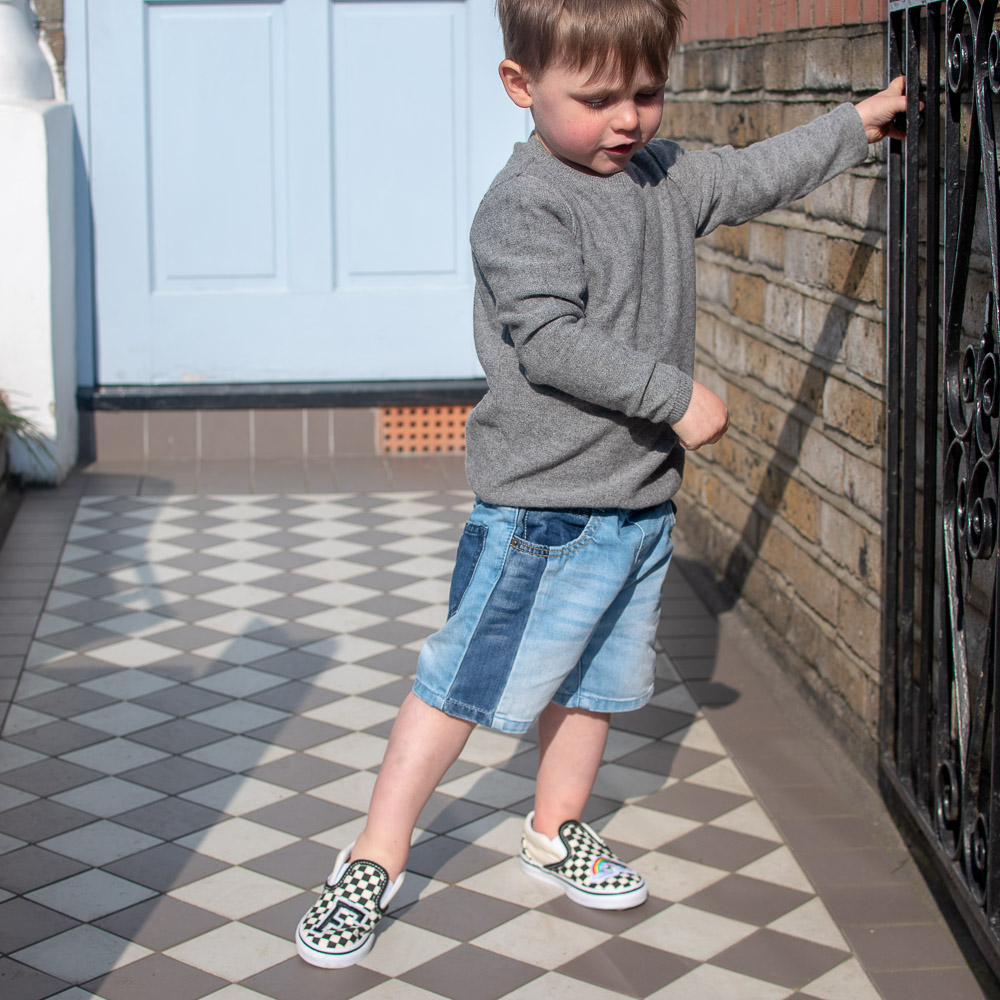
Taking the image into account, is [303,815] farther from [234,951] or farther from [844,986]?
[844,986]

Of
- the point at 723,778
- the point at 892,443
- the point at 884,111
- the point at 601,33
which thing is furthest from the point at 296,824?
the point at 884,111

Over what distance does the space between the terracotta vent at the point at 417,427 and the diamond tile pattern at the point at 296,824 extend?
161 cm

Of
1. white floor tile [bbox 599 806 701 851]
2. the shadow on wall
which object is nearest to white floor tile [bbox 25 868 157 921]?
white floor tile [bbox 599 806 701 851]

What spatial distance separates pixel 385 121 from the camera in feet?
19.1

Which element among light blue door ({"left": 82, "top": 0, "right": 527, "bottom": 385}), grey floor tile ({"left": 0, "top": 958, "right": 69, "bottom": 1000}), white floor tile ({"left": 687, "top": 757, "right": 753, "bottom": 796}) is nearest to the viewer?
grey floor tile ({"left": 0, "top": 958, "right": 69, "bottom": 1000})

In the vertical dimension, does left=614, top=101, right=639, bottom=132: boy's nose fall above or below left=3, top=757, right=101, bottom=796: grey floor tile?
above

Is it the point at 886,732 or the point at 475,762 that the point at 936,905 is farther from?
the point at 475,762

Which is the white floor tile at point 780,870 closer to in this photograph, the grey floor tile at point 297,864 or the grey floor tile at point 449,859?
the grey floor tile at point 449,859

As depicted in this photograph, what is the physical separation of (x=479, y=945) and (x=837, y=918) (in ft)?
2.13

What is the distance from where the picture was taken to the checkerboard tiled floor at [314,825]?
2359 mm

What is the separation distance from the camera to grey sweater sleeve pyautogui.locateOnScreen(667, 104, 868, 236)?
2377mm

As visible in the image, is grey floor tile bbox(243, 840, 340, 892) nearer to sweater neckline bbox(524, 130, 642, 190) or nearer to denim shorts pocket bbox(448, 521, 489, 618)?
denim shorts pocket bbox(448, 521, 489, 618)

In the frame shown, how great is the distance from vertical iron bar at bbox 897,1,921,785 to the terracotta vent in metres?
3.43

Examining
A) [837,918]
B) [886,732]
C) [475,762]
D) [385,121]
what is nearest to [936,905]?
[837,918]
